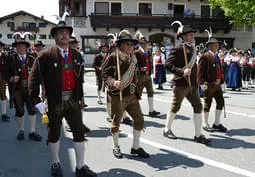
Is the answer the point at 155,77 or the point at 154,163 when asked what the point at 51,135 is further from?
the point at 155,77

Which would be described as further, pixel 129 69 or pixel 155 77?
pixel 155 77

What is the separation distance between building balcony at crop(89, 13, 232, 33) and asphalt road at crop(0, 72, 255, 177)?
25382mm

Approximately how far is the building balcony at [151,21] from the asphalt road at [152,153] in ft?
83.3

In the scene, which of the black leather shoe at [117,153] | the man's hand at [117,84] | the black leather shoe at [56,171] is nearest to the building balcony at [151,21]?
the black leather shoe at [117,153]

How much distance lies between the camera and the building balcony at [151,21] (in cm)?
3278

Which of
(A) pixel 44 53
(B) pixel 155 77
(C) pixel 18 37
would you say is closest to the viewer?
(A) pixel 44 53

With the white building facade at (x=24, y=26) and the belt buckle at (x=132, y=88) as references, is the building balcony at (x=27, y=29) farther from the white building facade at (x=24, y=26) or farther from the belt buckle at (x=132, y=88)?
the belt buckle at (x=132, y=88)

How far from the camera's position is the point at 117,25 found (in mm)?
33188

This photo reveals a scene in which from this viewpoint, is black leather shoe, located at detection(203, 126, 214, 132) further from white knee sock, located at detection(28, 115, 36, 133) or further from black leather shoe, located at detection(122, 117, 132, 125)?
white knee sock, located at detection(28, 115, 36, 133)

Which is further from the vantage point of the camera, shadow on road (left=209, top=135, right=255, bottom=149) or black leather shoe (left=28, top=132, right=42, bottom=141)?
black leather shoe (left=28, top=132, right=42, bottom=141)

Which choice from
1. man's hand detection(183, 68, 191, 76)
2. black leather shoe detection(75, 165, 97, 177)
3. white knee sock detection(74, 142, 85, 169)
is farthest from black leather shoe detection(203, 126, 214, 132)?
white knee sock detection(74, 142, 85, 169)

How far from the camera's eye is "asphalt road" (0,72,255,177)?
198 inches

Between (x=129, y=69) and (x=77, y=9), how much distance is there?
99.8 feet

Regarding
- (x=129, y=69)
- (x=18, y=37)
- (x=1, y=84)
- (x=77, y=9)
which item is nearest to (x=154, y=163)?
(x=129, y=69)
